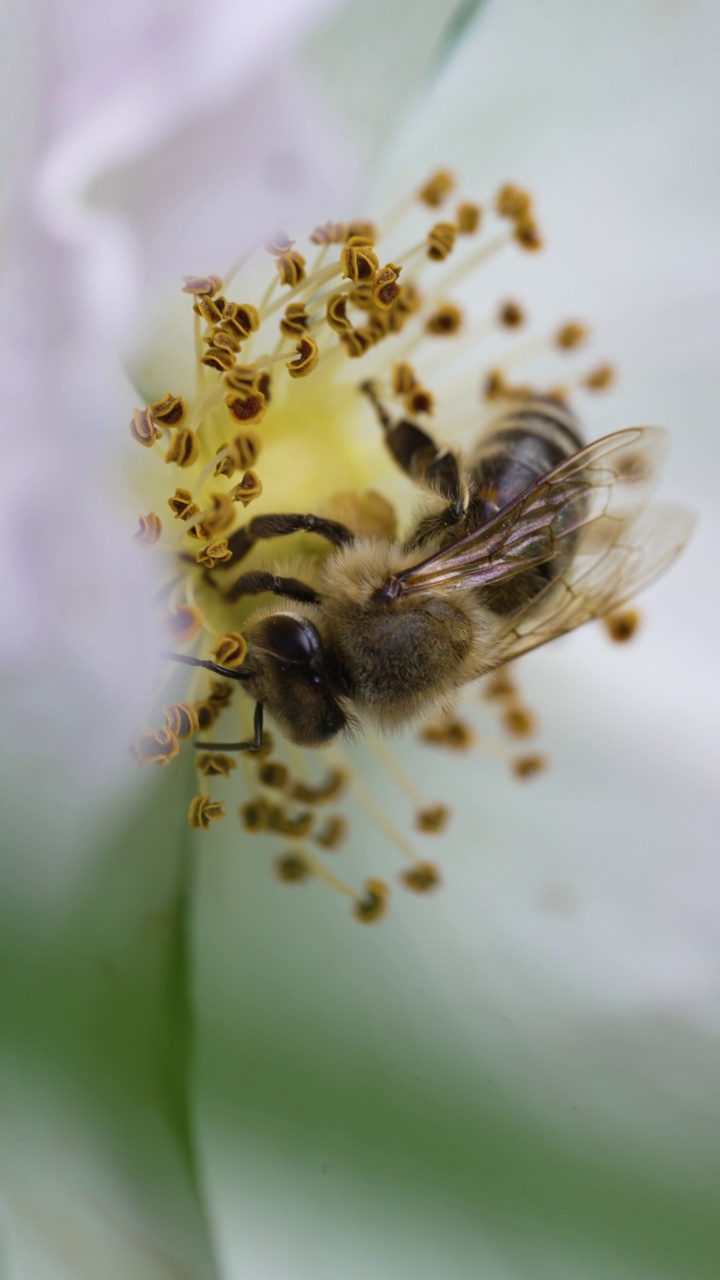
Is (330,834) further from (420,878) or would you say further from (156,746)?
(156,746)

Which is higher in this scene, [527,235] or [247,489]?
[527,235]

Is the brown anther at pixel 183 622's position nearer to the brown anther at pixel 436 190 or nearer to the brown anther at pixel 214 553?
the brown anther at pixel 214 553

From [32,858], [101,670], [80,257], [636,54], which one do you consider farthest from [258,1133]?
[636,54]

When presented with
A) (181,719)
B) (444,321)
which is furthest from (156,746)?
(444,321)

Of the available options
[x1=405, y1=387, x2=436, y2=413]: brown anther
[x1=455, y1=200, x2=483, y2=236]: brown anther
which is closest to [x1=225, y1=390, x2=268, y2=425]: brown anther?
[x1=405, y1=387, x2=436, y2=413]: brown anther

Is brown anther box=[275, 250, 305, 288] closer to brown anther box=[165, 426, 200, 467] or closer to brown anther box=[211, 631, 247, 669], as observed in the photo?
brown anther box=[165, 426, 200, 467]

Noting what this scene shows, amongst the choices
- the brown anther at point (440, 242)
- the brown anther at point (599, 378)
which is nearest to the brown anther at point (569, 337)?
the brown anther at point (599, 378)
